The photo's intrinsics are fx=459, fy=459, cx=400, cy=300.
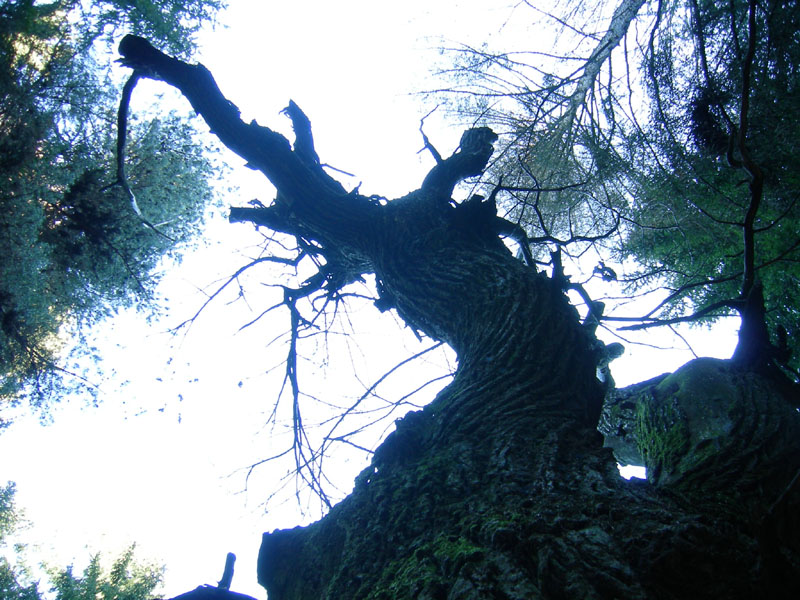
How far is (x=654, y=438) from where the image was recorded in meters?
Result: 1.80

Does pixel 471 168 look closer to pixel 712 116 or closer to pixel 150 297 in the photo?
pixel 712 116

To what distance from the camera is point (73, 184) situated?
5.01m

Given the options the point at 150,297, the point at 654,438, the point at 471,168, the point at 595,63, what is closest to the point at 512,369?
the point at 654,438

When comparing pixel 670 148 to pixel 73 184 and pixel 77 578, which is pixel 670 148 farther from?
pixel 77 578

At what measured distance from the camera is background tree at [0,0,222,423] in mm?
4578

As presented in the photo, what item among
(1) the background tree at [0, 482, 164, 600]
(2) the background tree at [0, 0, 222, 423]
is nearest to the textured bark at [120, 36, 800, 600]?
(2) the background tree at [0, 0, 222, 423]

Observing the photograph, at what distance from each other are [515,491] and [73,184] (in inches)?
222

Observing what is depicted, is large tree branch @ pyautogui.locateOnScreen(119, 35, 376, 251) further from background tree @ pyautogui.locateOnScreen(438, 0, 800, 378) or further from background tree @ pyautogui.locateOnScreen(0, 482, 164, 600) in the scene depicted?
background tree @ pyautogui.locateOnScreen(0, 482, 164, 600)

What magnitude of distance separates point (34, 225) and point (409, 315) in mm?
4103

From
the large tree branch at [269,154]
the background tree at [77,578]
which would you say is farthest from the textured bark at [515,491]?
the background tree at [77,578]

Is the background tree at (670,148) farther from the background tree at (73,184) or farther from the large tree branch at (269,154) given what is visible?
the background tree at (73,184)

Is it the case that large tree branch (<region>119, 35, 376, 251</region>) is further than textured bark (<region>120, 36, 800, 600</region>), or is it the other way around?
large tree branch (<region>119, 35, 376, 251</region>)

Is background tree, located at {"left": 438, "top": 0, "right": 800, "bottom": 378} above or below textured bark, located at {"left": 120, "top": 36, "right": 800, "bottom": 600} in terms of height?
above

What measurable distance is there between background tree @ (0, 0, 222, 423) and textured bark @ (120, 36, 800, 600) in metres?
2.72
